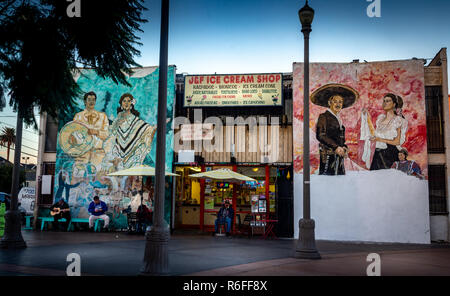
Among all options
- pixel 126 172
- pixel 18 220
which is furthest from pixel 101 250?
pixel 126 172

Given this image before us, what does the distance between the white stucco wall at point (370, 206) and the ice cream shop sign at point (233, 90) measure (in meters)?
3.89

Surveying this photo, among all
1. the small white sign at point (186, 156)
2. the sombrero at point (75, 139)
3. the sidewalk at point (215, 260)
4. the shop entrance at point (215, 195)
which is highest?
the sombrero at point (75, 139)

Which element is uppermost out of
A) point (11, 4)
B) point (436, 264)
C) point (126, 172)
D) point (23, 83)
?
point (11, 4)

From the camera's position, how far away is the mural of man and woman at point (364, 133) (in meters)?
16.8

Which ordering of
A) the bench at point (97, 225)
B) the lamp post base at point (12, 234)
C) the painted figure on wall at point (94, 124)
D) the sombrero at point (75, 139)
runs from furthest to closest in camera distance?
the sombrero at point (75, 139) → the painted figure on wall at point (94, 124) → the bench at point (97, 225) → the lamp post base at point (12, 234)

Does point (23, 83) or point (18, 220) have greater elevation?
point (23, 83)

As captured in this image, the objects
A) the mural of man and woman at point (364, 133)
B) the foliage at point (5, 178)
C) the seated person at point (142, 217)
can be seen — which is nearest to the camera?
the mural of man and woman at point (364, 133)

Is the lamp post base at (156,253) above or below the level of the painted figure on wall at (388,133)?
below

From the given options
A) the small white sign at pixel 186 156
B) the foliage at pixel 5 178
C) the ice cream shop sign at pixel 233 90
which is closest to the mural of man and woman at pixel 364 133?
the ice cream shop sign at pixel 233 90

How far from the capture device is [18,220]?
11898 millimetres

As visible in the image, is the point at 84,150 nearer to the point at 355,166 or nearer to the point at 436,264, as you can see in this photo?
the point at 355,166

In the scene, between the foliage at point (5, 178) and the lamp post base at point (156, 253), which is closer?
the lamp post base at point (156, 253)

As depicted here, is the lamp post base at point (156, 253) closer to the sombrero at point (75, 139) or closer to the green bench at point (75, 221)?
the green bench at point (75, 221)
